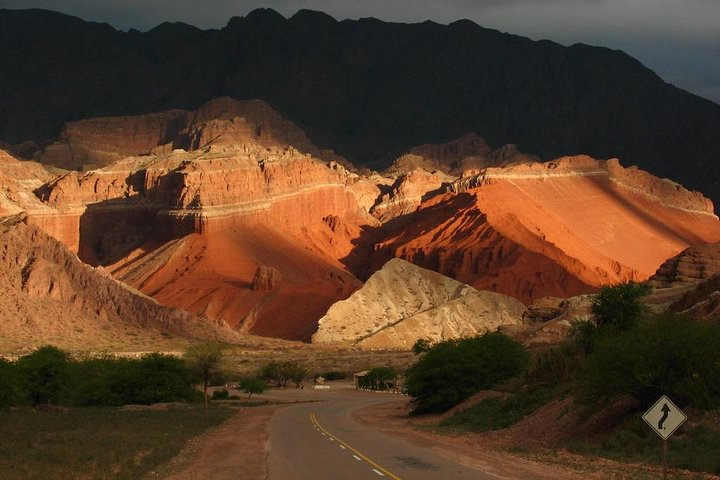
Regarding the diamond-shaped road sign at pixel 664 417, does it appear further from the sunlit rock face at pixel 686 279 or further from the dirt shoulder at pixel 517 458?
the sunlit rock face at pixel 686 279

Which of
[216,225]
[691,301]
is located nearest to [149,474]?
[691,301]

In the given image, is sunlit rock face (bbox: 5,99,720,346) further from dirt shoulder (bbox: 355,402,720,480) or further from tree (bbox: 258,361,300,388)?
dirt shoulder (bbox: 355,402,720,480)

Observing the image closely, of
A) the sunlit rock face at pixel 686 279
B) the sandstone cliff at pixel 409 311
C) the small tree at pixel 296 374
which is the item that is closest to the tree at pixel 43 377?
the sunlit rock face at pixel 686 279

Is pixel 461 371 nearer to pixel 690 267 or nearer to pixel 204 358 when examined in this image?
pixel 204 358

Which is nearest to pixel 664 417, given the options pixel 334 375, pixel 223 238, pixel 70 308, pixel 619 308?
pixel 619 308

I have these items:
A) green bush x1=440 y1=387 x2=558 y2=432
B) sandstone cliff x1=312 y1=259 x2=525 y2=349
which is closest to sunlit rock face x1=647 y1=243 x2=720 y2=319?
green bush x1=440 y1=387 x2=558 y2=432

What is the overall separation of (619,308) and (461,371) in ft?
41.2

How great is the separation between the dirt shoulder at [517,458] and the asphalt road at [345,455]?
79cm

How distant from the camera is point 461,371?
63.2m

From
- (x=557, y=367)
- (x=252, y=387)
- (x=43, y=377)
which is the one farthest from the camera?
(x=252, y=387)

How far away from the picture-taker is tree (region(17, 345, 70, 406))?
75438 mm

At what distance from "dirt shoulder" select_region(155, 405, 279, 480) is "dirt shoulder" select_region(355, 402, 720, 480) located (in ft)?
18.2

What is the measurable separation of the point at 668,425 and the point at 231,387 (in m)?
82.1

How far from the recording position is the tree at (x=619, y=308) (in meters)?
51.9
